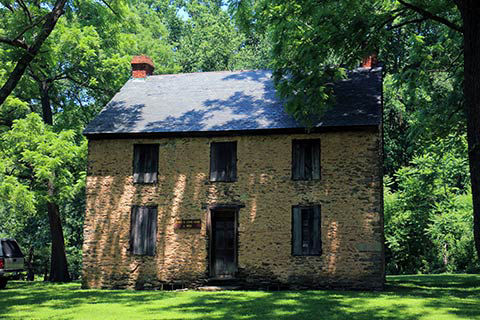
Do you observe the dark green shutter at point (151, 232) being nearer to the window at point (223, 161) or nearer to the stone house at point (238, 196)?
the stone house at point (238, 196)

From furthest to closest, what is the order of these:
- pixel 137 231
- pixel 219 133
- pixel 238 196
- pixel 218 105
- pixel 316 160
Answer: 1. pixel 218 105
2. pixel 137 231
3. pixel 219 133
4. pixel 238 196
5. pixel 316 160

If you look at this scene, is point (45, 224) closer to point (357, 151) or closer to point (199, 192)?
point (199, 192)

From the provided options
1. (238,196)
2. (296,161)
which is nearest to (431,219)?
(296,161)

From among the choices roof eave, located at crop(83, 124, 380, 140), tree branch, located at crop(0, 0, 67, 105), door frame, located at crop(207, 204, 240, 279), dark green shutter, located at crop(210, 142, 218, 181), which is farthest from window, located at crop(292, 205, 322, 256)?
tree branch, located at crop(0, 0, 67, 105)

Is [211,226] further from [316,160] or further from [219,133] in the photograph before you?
[316,160]

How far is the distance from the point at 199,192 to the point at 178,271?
2856 millimetres

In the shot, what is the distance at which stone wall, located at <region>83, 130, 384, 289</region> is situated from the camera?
65.2 feet

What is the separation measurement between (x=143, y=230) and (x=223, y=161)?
3.79m

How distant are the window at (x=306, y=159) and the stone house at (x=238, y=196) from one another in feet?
0.12

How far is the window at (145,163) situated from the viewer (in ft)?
72.2

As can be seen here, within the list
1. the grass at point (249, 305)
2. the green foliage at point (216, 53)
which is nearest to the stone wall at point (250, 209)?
the grass at point (249, 305)

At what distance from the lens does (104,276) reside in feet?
71.3

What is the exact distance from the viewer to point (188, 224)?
837 inches

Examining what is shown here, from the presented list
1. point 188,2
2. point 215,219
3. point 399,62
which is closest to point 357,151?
point 215,219
